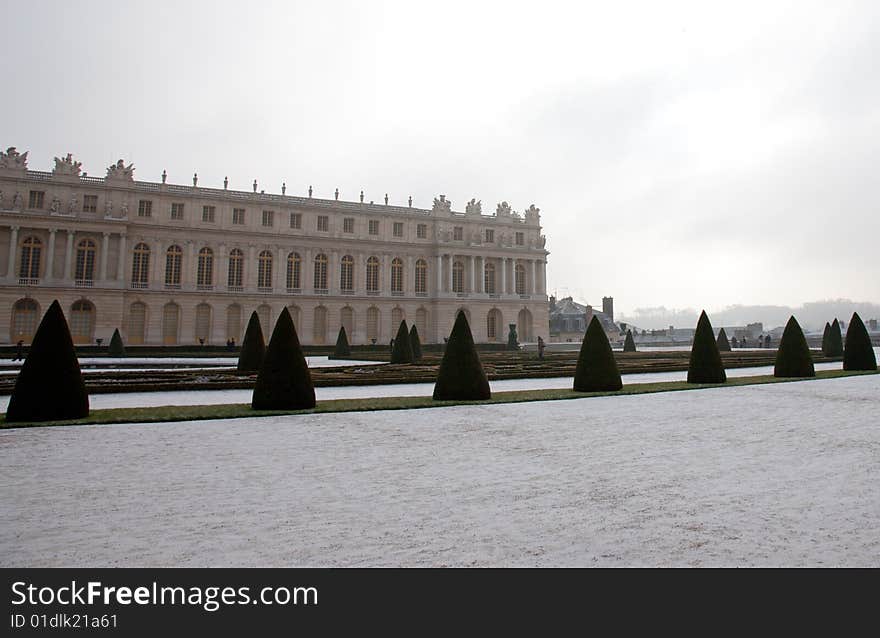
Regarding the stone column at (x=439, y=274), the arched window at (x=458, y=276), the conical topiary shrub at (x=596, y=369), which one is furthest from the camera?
the arched window at (x=458, y=276)

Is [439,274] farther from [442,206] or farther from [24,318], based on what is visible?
[24,318]

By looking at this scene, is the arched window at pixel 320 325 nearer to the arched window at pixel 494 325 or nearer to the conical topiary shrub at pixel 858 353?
the arched window at pixel 494 325

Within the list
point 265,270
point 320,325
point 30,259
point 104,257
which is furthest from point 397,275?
point 30,259

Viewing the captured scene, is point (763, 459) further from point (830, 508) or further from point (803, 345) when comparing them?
point (803, 345)

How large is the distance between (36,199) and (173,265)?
11.1 m

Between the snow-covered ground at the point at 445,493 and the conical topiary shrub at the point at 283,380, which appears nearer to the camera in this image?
the snow-covered ground at the point at 445,493

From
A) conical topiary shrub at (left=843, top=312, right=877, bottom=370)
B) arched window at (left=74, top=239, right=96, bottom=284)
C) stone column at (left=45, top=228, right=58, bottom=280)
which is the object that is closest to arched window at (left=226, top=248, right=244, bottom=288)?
arched window at (left=74, top=239, right=96, bottom=284)

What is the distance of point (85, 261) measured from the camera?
48.6m

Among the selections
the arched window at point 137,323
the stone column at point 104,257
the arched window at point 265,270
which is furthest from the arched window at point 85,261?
the arched window at point 265,270

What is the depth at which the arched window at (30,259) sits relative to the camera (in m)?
46.8

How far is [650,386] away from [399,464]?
35.4ft

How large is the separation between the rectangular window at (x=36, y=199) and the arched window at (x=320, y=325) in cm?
2368

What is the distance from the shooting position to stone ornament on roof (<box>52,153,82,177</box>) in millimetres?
48031

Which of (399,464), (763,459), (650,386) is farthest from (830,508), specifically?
(650,386)
